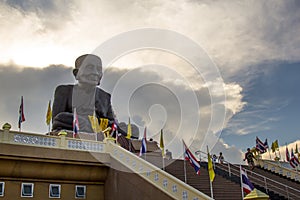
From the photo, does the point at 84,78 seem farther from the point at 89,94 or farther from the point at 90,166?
the point at 90,166

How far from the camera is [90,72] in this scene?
2431 cm

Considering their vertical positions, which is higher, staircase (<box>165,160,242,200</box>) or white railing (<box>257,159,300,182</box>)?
white railing (<box>257,159,300,182</box>)

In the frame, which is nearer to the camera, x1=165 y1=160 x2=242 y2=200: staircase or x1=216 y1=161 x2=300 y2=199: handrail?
x1=165 y1=160 x2=242 y2=200: staircase

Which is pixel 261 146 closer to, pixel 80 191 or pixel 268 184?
pixel 268 184

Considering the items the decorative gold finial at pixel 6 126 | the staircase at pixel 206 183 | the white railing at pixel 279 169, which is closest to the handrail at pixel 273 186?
the staircase at pixel 206 183

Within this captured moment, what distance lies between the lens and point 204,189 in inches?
555

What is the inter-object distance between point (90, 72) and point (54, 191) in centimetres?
1052

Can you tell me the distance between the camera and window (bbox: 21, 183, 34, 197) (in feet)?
47.6

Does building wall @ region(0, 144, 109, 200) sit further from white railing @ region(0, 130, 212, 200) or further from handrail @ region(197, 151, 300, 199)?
handrail @ region(197, 151, 300, 199)

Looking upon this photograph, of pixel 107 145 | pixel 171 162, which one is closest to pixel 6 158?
pixel 107 145

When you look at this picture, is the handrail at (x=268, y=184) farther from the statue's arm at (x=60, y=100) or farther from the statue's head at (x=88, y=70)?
the statue's arm at (x=60, y=100)

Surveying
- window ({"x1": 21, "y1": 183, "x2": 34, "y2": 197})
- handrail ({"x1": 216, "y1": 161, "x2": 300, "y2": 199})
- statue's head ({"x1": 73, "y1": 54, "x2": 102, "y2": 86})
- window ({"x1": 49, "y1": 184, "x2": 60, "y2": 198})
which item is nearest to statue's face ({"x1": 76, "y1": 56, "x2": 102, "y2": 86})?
statue's head ({"x1": 73, "y1": 54, "x2": 102, "y2": 86})

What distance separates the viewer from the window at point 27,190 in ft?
47.6

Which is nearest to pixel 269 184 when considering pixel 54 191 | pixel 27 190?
pixel 54 191
